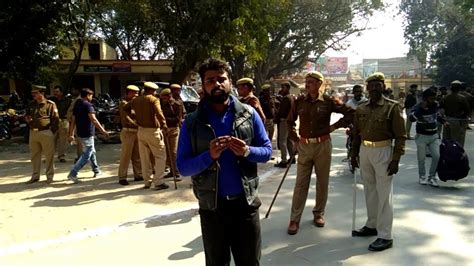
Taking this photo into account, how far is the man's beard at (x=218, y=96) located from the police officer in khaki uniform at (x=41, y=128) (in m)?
6.11

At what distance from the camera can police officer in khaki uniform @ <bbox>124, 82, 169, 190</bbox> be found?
7.69 metres

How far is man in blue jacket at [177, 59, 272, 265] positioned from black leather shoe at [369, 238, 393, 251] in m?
2.11

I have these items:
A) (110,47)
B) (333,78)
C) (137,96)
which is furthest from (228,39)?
(333,78)

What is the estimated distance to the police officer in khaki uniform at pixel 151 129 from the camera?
769cm

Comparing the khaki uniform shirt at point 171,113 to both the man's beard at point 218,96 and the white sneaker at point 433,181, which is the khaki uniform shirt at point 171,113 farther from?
the man's beard at point 218,96

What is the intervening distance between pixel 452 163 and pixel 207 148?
5725 mm

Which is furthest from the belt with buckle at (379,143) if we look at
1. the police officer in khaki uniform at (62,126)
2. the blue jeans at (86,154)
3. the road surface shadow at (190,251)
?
the police officer in khaki uniform at (62,126)

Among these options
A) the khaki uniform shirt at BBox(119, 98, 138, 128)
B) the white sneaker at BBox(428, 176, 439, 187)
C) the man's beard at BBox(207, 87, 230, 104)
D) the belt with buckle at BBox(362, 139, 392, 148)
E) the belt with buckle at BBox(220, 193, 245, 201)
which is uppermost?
the man's beard at BBox(207, 87, 230, 104)

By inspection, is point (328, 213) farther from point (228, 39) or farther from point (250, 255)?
point (228, 39)

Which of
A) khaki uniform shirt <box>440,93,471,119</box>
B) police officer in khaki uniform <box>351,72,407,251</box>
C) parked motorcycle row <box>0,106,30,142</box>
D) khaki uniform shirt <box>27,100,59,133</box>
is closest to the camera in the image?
police officer in khaki uniform <box>351,72,407,251</box>

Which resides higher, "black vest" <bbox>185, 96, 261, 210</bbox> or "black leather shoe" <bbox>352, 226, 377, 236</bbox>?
"black vest" <bbox>185, 96, 261, 210</bbox>

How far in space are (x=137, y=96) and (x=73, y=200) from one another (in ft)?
7.02

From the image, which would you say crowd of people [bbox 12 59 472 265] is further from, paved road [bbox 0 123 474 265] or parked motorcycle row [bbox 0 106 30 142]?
parked motorcycle row [bbox 0 106 30 142]

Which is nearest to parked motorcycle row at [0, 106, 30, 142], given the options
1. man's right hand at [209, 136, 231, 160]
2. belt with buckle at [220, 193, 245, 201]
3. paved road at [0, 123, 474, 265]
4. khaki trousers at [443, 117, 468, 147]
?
paved road at [0, 123, 474, 265]
